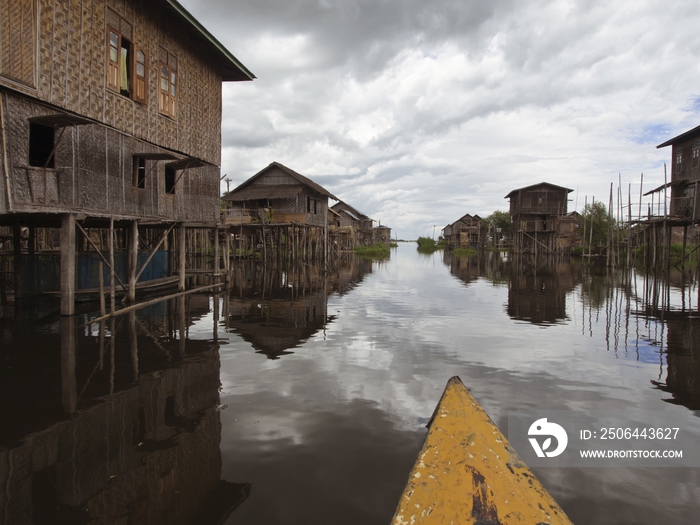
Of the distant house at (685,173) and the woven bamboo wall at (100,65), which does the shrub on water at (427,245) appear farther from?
the woven bamboo wall at (100,65)

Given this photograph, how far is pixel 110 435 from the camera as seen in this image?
4703 mm

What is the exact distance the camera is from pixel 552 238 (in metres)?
48.5

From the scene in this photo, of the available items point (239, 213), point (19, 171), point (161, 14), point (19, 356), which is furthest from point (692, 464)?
point (239, 213)

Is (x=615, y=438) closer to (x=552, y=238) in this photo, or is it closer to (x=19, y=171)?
(x=19, y=171)

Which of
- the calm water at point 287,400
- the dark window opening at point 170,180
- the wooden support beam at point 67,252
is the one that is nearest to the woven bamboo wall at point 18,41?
the wooden support beam at point 67,252

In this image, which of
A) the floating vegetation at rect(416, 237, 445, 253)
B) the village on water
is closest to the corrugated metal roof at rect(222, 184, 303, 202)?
the village on water

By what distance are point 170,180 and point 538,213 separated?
4050 centimetres

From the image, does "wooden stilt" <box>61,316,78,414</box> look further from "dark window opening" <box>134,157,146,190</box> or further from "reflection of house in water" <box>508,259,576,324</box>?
A: "reflection of house in water" <box>508,259,576,324</box>

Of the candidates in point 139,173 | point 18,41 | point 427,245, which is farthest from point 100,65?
point 427,245

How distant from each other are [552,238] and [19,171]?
49474 millimetres

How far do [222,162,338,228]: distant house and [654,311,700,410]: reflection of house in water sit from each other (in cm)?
2341

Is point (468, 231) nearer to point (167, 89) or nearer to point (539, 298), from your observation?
point (539, 298)

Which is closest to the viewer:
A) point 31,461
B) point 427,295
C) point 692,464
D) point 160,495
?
point 160,495

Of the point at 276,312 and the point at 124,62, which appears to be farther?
the point at 276,312
